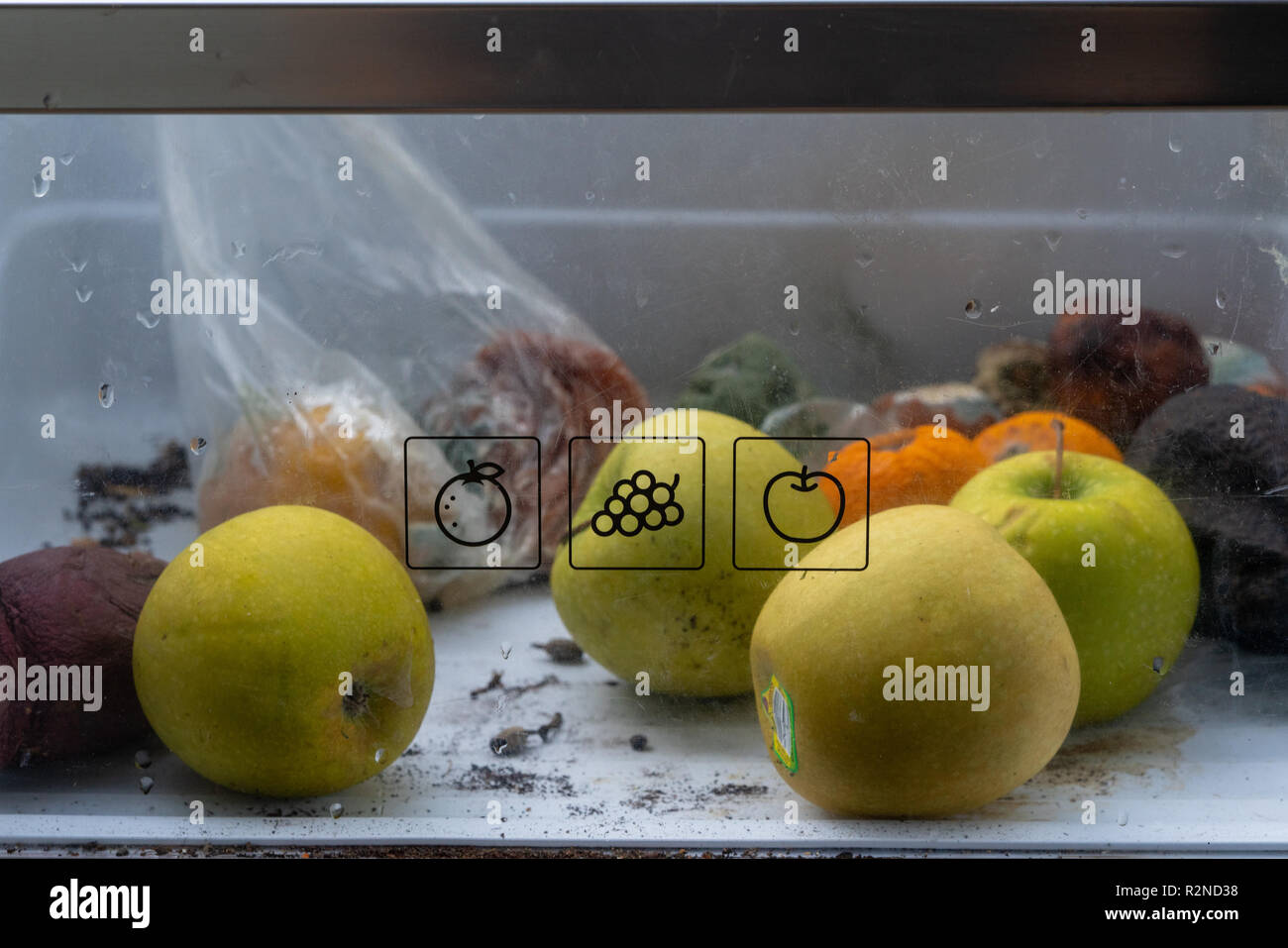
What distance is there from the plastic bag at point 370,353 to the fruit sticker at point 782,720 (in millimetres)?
167

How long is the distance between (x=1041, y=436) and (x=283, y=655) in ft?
1.58

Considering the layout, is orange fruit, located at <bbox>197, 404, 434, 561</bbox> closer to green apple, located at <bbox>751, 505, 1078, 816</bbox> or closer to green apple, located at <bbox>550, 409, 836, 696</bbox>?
green apple, located at <bbox>550, 409, 836, 696</bbox>

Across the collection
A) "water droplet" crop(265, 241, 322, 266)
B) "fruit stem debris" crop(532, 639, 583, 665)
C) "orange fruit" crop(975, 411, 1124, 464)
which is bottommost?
"fruit stem debris" crop(532, 639, 583, 665)

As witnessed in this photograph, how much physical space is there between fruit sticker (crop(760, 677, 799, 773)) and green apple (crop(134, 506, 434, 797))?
21 centimetres

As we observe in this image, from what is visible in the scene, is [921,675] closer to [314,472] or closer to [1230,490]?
[1230,490]

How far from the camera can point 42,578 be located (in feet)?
1.93

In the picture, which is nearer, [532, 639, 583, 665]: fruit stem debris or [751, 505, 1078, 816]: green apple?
[751, 505, 1078, 816]: green apple

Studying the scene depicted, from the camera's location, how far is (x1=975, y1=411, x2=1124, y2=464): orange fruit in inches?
23.1

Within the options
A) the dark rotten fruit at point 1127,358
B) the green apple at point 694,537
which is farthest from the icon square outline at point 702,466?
the dark rotten fruit at point 1127,358

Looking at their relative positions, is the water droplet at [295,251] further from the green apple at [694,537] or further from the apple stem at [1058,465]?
the apple stem at [1058,465]

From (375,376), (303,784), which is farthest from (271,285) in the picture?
(303,784)

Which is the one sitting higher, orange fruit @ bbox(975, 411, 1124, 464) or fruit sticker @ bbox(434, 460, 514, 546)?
orange fruit @ bbox(975, 411, 1124, 464)

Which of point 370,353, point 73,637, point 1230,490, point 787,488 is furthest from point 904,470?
point 73,637

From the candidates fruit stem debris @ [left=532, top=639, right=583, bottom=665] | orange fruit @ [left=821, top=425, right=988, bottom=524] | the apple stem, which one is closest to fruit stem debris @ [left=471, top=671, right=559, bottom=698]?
fruit stem debris @ [left=532, top=639, right=583, bottom=665]
